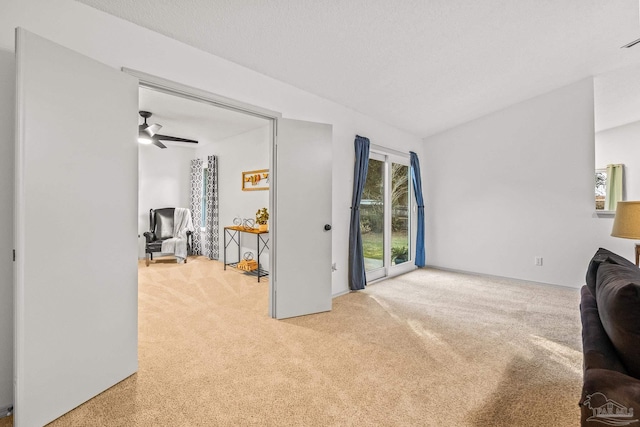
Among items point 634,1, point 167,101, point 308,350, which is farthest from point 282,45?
point 634,1

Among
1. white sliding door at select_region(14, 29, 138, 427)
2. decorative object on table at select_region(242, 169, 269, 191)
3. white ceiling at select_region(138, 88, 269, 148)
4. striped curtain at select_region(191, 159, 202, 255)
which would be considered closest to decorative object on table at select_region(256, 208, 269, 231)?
decorative object on table at select_region(242, 169, 269, 191)

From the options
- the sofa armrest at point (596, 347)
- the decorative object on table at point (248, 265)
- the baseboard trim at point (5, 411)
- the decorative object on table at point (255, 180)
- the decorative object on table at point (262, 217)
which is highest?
the decorative object on table at point (255, 180)

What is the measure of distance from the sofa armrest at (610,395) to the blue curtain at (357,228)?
314 centimetres

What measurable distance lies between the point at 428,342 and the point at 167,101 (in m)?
4.24

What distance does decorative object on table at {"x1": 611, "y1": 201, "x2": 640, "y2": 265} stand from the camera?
91.7 inches

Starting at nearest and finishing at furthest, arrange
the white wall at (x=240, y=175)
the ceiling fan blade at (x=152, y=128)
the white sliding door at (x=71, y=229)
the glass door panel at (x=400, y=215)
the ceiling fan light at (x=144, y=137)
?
the white sliding door at (x=71, y=229) < the ceiling fan blade at (x=152, y=128) < the ceiling fan light at (x=144, y=137) < the glass door panel at (x=400, y=215) < the white wall at (x=240, y=175)

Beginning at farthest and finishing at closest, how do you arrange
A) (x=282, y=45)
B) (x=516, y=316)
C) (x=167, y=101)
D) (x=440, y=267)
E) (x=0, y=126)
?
(x=440, y=267) < (x=167, y=101) < (x=516, y=316) < (x=282, y=45) < (x=0, y=126)

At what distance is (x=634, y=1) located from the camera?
2.68 metres

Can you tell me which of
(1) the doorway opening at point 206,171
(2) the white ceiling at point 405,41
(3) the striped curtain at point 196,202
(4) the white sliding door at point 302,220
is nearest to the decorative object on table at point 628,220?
(2) the white ceiling at point 405,41

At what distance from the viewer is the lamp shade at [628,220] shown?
233 cm

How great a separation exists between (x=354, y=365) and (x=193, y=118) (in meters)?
4.41

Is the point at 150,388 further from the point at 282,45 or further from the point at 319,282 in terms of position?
the point at 282,45

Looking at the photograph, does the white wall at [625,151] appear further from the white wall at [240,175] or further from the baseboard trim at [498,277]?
the white wall at [240,175]

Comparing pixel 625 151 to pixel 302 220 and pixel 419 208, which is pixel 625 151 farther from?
pixel 302 220
